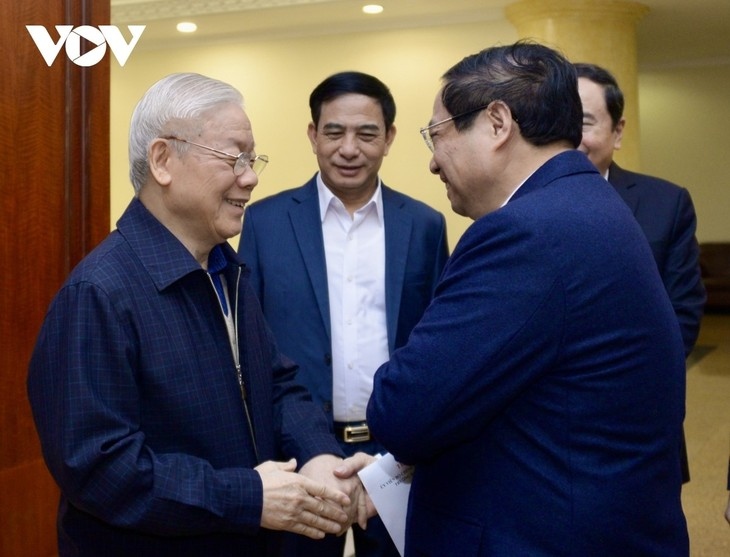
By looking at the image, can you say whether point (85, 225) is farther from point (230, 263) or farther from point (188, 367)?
point (188, 367)

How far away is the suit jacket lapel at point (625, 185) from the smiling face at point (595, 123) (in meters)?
0.21

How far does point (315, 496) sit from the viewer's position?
1.85m

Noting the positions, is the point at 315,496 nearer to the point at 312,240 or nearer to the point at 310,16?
the point at 312,240

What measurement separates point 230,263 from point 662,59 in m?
14.8

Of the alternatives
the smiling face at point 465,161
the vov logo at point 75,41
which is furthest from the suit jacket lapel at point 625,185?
the vov logo at point 75,41

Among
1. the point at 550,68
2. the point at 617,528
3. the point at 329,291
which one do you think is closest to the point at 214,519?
the point at 617,528

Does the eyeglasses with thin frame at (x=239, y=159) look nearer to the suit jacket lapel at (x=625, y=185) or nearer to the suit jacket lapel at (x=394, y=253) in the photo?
the suit jacket lapel at (x=394, y=253)

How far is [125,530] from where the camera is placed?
68.2 inches

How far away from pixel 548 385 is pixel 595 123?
1464 mm

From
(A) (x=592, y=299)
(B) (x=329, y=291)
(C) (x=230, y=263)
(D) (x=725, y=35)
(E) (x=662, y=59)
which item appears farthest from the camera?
(E) (x=662, y=59)

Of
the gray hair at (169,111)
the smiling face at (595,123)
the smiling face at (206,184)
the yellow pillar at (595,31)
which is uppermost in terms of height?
the yellow pillar at (595,31)

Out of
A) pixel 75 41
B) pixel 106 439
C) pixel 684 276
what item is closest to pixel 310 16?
pixel 75 41

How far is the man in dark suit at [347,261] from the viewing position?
288 centimetres

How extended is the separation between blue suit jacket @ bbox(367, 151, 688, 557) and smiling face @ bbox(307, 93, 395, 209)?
4.97ft
